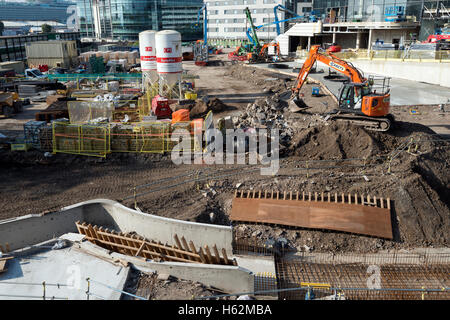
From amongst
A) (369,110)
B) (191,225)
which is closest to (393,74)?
(369,110)

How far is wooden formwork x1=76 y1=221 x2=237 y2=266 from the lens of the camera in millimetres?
10383

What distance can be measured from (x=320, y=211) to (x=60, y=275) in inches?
332

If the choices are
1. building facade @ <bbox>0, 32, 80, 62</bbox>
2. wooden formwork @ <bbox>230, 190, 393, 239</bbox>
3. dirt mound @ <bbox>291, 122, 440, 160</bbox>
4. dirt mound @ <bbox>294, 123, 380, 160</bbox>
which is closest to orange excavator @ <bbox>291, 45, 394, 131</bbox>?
dirt mound @ <bbox>291, 122, 440, 160</bbox>

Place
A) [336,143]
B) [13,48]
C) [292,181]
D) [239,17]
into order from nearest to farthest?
[292,181]
[336,143]
[13,48]
[239,17]

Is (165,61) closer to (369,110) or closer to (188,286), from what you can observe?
(369,110)

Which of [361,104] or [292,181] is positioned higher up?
[361,104]

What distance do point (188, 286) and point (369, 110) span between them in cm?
1195

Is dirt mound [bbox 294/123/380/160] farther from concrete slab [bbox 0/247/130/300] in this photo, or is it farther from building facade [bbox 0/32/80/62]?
building facade [bbox 0/32/80/62]

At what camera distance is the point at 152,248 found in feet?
36.4

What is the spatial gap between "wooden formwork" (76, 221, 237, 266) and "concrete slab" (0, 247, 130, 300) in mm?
866

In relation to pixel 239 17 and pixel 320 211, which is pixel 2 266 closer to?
pixel 320 211

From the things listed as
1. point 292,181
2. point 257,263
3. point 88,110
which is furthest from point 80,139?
point 257,263

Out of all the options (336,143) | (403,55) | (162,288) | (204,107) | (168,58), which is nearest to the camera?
(162,288)
